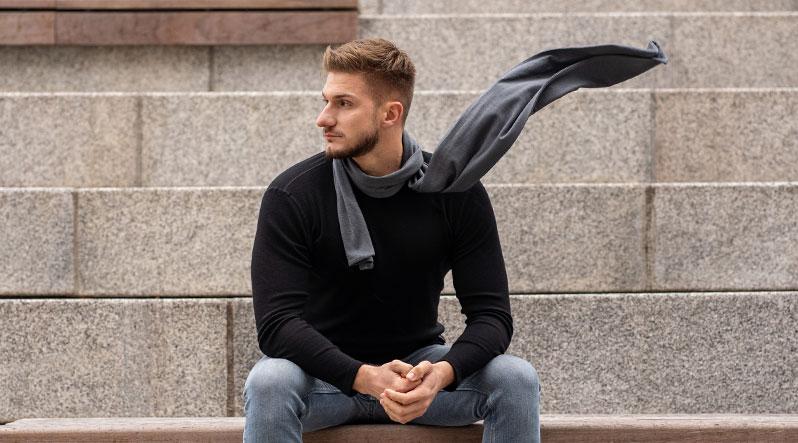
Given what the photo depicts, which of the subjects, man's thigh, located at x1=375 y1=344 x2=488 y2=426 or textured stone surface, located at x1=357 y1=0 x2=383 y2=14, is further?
textured stone surface, located at x1=357 y1=0 x2=383 y2=14

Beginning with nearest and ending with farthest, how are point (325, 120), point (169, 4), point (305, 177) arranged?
point (325, 120), point (305, 177), point (169, 4)

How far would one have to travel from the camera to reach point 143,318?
5.22m

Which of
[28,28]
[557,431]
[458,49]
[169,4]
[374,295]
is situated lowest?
[557,431]

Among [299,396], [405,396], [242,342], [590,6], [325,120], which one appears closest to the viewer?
[405,396]

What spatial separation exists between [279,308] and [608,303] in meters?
1.90

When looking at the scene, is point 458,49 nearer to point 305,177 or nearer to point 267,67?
point 267,67

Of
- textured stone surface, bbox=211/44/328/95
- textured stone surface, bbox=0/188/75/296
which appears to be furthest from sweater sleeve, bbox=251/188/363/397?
textured stone surface, bbox=211/44/328/95

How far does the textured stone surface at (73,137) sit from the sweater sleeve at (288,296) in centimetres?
242

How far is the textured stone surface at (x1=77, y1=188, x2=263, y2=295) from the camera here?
17.7 feet

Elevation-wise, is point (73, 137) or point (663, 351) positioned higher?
point (73, 137)

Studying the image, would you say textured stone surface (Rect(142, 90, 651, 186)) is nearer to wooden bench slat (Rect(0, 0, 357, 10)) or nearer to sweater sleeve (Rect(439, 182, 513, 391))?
wooden bench slat (Rect(0, 0, 357, 10))

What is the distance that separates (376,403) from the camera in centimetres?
401

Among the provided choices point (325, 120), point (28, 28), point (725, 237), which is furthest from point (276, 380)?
point (28, 28)

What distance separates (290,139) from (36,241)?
140 centimetres
